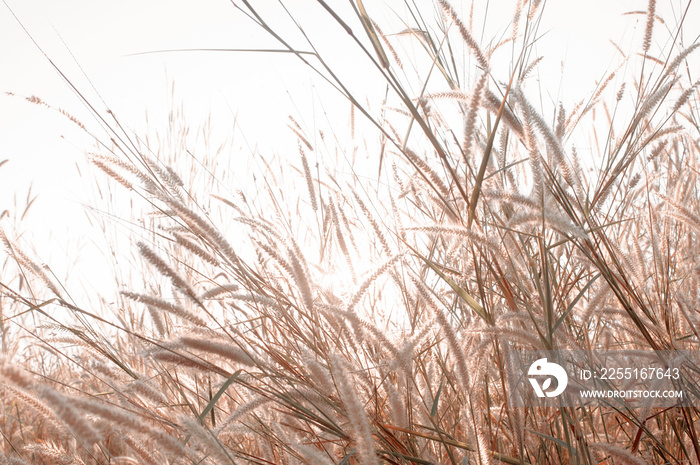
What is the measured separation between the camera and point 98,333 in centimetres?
129

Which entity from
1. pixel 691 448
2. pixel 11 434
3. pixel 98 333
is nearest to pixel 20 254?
pixel 98 333

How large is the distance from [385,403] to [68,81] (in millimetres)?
973

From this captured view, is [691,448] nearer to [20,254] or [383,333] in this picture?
[383,333]

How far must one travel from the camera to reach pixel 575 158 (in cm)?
121

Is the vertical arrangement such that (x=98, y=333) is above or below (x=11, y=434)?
above

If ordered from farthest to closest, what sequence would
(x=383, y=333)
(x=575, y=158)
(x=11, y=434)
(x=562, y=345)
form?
(x=11, y=434) → (x=575, y=158) → (x=562, y=345) → (x=383, y=333)

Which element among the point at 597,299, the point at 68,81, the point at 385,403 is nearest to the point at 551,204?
the point at 597,299

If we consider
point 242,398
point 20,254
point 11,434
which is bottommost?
point 11,434

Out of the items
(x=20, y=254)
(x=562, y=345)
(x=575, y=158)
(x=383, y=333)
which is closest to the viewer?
(x=383, y=333)

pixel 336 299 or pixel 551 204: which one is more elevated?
pixel 551 204

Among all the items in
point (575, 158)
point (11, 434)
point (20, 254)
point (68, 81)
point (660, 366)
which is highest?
point (575, 158)

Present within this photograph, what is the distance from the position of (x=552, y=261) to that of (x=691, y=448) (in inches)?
18.6

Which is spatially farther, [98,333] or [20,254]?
[98,333]

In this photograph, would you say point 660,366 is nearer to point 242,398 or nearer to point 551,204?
point 551,204
